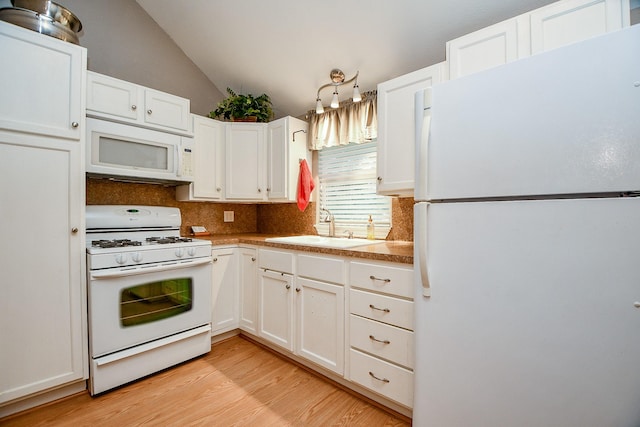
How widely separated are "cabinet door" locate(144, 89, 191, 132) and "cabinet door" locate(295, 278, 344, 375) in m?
1.62

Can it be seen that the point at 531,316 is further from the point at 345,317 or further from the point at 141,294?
the point at 141,294

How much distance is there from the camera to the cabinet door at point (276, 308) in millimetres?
2096

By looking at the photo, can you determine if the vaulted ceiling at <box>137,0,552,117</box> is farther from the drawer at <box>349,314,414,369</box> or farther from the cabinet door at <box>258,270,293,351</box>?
the drawer at <box>349,314,414,369</box>

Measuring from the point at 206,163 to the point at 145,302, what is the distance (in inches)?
50.0

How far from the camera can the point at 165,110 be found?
227cm

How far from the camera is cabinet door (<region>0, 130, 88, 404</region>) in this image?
1516 mm

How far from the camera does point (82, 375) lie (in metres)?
1.72

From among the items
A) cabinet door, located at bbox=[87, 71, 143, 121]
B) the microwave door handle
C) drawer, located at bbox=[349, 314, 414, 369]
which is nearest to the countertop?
drawer, located at bbox=[349, 314, 414, 369]

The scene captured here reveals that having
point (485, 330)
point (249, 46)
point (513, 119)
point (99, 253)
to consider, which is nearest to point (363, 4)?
point (249, 46)

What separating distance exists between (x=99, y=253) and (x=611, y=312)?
2411mm

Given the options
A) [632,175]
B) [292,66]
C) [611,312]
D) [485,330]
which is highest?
[292,66]

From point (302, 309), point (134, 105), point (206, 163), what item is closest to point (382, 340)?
point (302, 309)

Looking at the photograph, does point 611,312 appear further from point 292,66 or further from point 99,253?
point 292,66

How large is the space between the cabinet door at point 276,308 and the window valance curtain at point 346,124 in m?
1.31
